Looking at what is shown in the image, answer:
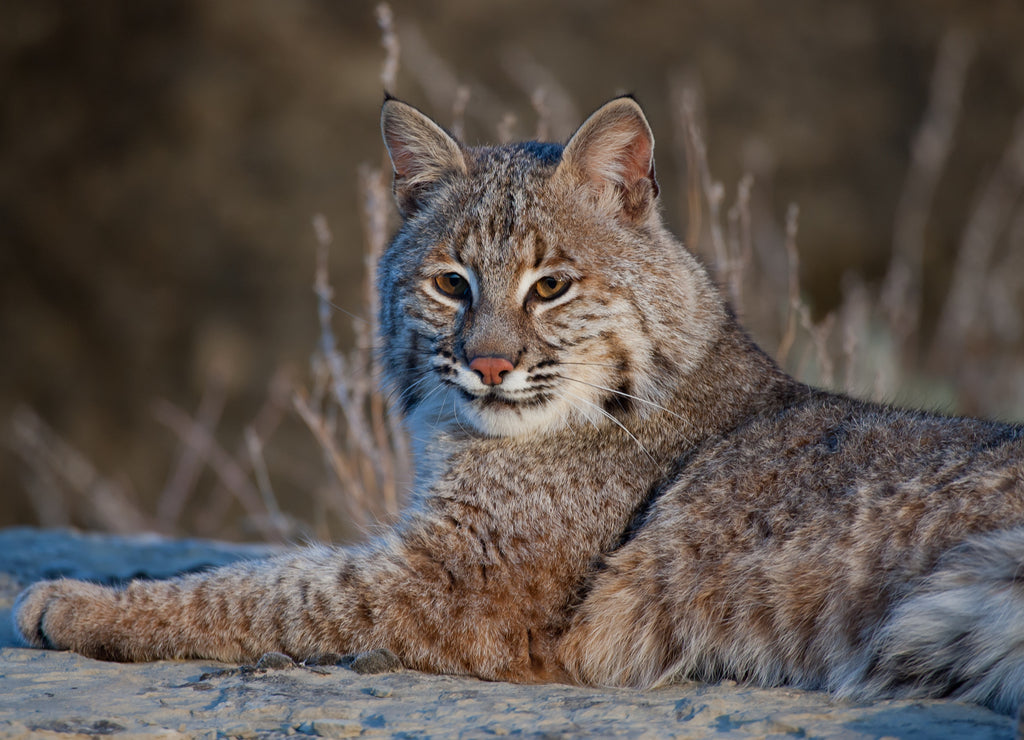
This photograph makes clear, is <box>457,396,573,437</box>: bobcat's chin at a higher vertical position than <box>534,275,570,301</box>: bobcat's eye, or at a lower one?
lower

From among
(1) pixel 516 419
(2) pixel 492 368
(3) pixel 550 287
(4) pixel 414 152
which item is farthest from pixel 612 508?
(4) pixel 414 152

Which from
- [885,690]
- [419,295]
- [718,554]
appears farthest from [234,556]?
[885,690]

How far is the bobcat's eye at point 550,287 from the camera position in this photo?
4137 mm

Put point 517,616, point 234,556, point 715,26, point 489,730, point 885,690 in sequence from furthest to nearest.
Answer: point 715,26 < point 234,556 < point 517,616 < point 885,690 < point 489,730

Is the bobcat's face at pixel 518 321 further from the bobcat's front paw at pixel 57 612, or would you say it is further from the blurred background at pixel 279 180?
the blurred background at pixel 279 180

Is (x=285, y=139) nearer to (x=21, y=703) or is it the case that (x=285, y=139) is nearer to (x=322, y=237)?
(x=322, y=237)

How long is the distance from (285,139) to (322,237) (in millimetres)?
5810

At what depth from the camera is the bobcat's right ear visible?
4.58 m

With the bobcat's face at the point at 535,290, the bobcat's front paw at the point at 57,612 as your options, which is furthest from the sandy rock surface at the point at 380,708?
the bobcat's face at the point at 535,290

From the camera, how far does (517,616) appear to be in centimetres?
374

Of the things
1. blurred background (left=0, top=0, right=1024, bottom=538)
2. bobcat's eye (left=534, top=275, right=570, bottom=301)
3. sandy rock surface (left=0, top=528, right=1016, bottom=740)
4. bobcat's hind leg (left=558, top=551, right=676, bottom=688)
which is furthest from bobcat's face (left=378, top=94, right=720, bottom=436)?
blurred background (left=0, top=0, right=1024, bottom=538)

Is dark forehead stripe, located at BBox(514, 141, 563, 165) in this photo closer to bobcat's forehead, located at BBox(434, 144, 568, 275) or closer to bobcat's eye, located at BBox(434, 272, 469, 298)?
bobcat's forehead, located at BBox(434, 144, 568, 275)

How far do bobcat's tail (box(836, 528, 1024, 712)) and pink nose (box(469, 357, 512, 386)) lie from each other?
57.8 inches

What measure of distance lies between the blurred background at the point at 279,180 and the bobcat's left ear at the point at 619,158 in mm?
5588
